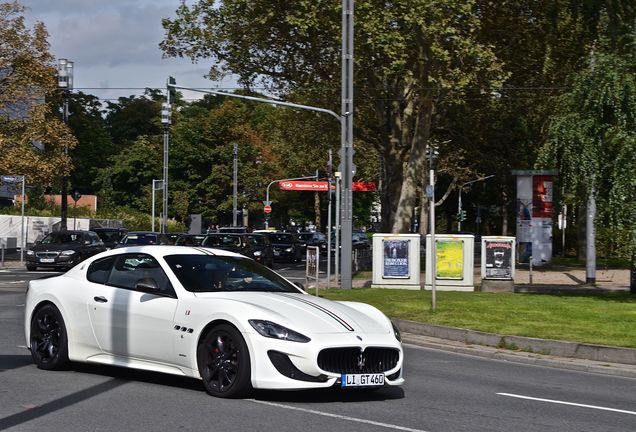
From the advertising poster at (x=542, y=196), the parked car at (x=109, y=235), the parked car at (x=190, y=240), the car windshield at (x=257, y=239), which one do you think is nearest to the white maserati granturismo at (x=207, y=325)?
the parked car at (x=190, y=240)

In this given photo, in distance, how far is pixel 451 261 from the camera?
26.2 m

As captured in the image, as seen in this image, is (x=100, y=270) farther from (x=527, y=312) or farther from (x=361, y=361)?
(x=527, y=312)

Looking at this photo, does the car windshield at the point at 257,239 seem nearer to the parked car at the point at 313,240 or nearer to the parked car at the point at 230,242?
the parked car at the point at 230,242

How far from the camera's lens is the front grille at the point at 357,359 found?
8719 mm

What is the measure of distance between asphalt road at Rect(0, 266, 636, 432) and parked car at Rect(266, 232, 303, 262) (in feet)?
133

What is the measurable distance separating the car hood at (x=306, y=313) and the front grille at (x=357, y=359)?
0.20 meters

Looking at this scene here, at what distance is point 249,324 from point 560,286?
21357 millimetres

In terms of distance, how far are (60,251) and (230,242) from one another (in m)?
6.66

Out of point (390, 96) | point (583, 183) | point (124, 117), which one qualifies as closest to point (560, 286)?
point (583, 183)

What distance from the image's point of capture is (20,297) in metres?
23.2

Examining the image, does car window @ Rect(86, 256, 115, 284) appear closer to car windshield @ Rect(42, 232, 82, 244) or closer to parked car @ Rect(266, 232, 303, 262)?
car windshield @ Rect(42, 232, 82, 244)

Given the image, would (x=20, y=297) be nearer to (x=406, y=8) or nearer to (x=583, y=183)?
(x=583, y=183)

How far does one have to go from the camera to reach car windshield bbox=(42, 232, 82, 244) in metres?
37.9

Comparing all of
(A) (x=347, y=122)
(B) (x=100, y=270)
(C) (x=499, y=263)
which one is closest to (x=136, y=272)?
(B) (x=100, y=270)
